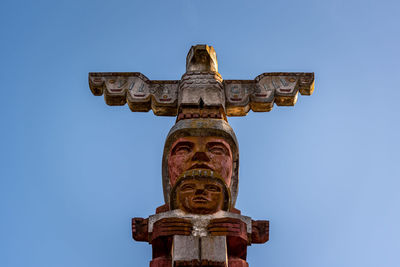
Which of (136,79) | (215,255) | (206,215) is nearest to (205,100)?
(136,79)

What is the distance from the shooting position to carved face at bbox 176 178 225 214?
8.09 meters

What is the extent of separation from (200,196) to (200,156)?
0.97 meters

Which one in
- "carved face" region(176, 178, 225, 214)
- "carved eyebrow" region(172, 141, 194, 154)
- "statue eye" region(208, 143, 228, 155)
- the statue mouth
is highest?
"carved eyebrow" region(172, 141, 194, 154)

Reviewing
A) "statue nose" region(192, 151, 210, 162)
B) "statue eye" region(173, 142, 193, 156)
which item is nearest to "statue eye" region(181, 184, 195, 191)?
"statue nose" region(192, 151, 210, 162)

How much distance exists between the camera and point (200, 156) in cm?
899

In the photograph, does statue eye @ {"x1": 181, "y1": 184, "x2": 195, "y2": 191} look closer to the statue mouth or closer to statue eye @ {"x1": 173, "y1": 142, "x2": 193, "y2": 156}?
the statue mouth

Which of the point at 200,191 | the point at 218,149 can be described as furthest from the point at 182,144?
the point at 200,191

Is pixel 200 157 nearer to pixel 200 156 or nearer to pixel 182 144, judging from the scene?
pixel 200 156

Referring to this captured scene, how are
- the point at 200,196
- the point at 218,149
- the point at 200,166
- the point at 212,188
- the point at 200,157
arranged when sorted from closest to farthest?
1. the point at 200,196
2. the point at 212,188
3. the point at 200,166
4. the point at 200,157
5. the point at 218,149

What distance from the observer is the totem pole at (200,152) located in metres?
7.59

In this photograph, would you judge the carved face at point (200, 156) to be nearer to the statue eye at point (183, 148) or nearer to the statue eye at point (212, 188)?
the statue eye at point (183, 148)

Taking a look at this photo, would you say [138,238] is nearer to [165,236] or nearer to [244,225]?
[165,236]

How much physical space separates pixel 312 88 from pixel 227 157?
257cm

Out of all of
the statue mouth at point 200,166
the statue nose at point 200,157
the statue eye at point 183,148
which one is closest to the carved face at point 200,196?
the statue mouth at point 200,166
